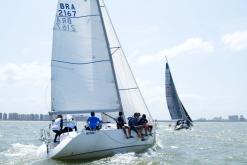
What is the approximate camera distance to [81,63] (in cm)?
1883

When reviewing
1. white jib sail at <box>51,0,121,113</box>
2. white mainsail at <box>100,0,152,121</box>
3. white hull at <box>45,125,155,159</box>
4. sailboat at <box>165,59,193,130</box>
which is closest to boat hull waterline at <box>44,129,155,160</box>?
white hull at <box>45,125,155,159</box>

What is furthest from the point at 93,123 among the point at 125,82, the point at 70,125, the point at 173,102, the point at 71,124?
the point at 173,102

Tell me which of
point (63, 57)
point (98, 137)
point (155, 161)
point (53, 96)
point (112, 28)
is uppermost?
point (112, 28)

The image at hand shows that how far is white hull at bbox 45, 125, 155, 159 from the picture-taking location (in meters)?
16.0

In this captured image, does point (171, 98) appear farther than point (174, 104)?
No

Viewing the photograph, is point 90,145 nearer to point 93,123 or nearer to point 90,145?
point 90,145

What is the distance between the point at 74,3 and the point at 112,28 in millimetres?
3083

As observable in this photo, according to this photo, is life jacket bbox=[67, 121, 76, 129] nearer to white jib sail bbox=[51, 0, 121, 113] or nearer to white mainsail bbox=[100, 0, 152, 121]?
white jib sail bbox=[51, 0, 121, 113]

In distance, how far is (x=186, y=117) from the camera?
5719 centimetres

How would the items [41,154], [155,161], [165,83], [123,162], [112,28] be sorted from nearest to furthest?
[123,162] → [155,161] → [41,154] → [112,28] → [165,83]

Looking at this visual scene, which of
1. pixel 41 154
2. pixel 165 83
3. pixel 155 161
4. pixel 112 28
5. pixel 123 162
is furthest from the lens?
pixel 165 83

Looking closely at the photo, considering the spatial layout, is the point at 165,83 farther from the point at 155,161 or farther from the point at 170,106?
the point at 155,161

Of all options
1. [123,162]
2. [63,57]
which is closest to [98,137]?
[123,162]

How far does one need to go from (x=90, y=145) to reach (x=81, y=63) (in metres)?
4.09
